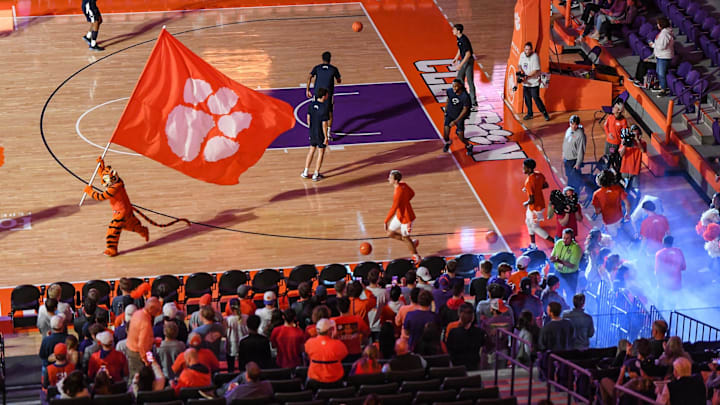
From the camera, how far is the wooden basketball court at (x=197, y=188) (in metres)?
19.7

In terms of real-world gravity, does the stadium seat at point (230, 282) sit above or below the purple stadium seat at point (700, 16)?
below

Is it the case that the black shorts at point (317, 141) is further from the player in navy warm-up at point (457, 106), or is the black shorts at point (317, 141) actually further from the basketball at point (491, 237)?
the basketball at point (491, 237)

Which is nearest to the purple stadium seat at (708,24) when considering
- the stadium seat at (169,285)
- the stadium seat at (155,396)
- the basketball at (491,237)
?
the basketball at (491,237)

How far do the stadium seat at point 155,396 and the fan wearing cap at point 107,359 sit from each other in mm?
1092

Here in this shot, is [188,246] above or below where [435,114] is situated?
below

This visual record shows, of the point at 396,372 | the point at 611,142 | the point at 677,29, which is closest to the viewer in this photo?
the point at 396,372

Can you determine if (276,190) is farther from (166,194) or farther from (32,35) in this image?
(32,35)

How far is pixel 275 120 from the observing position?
61.0 ft

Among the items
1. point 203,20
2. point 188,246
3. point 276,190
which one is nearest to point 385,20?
point 203,20

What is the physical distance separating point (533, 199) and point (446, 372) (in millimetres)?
6838

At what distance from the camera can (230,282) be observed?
56.9 feet

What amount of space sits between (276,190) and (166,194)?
2.14m

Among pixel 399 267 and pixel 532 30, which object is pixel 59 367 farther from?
pixel 532 30

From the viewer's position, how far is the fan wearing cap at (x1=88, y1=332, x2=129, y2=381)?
13.2m
